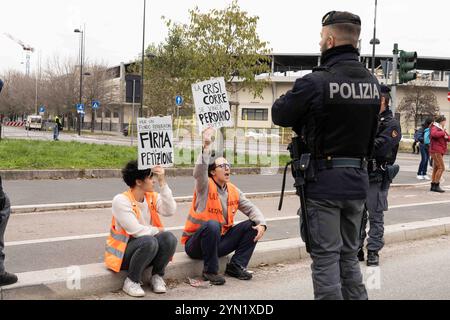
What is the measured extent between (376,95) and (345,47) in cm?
39

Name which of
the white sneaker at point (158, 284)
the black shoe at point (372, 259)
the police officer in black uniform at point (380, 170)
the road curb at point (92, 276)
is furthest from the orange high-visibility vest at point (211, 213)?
the black shoe at point (372, 259)

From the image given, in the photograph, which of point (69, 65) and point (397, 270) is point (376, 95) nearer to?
point (397, 270)

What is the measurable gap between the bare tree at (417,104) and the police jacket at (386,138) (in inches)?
1906

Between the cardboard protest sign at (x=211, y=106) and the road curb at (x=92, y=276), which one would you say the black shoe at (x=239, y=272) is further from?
the cardboard protest sign at (x=211, y=106)

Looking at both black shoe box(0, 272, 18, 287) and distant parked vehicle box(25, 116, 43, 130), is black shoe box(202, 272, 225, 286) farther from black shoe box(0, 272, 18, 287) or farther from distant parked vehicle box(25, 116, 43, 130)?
distant parked vehicle box(25, 116, 43, 130)

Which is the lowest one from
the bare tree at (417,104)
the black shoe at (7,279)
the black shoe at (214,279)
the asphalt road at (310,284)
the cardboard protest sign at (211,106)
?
the asphalt road at (310,284)

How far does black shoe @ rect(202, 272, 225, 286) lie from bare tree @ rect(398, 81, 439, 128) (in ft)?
163

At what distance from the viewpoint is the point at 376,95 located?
369 cm

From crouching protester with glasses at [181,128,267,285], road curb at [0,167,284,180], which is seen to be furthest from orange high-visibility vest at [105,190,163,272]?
road curb at [0,167,284,180]

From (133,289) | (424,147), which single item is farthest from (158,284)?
(424,147)

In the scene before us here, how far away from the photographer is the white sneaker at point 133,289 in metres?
4.97

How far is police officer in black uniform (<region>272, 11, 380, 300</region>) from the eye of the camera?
3516 millimetres

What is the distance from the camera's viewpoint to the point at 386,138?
5.92 metres
